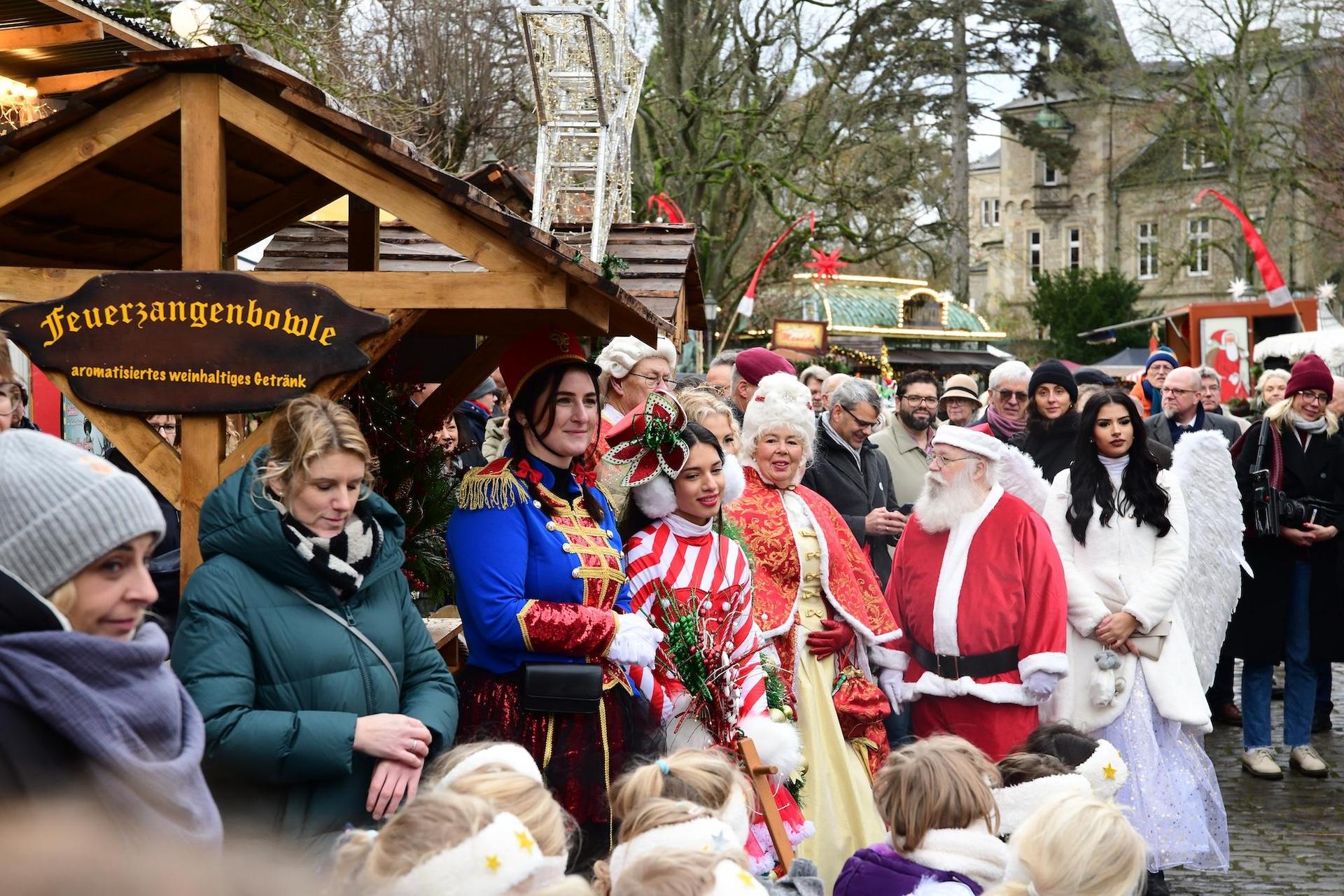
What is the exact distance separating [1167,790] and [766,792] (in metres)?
2.54

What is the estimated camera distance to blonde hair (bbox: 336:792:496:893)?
2285 mm

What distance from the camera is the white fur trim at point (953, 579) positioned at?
5547mm

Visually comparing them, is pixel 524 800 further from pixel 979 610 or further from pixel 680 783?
pixel 979 610

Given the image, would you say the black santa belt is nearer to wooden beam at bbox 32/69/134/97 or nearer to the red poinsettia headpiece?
the red poinsettia headpiece

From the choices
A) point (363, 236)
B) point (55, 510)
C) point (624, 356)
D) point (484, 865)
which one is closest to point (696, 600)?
point (363, 236)

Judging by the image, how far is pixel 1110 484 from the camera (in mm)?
6102

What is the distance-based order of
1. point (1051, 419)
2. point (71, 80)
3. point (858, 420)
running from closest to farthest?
point (858, 420) < point (1051, 419) < point (71, 80)

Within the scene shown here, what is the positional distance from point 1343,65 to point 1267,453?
25351mm

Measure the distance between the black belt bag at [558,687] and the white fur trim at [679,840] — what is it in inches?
40.3

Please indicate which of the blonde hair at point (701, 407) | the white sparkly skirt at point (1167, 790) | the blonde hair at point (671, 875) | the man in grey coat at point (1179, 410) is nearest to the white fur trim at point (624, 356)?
the blonde hair at point (701, 407)

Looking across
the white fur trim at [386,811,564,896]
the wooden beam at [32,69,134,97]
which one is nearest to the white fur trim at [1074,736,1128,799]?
the white fur trim at [386,811,564,896]

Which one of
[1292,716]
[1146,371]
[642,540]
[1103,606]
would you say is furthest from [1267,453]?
[642,540]

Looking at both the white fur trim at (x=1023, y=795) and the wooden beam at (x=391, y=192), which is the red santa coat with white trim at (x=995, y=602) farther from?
the wooden beam at (x=391, y=192)

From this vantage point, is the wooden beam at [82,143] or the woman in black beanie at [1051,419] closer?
the wooden beam at [82,143]
